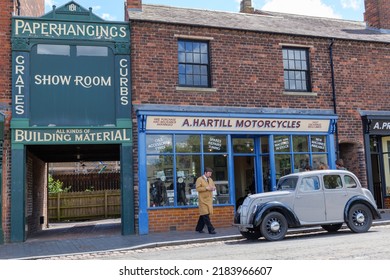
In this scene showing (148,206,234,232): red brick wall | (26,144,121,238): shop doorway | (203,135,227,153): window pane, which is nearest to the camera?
(148,206,234,232): red brick wall

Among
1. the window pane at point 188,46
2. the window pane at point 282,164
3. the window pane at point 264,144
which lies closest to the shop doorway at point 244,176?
the window pane at point 264,144

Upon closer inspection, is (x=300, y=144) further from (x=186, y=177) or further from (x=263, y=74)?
(x=186, y=177)

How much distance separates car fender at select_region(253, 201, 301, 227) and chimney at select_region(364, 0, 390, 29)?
11.2m

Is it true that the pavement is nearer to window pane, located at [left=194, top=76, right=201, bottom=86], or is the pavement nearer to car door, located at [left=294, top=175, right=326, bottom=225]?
car door, located at [left=294, top=175, right=326, bottom=225]

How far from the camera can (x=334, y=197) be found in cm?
1169

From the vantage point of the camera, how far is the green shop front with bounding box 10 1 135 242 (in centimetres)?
1301

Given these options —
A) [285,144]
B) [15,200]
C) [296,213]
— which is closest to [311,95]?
[285,144]

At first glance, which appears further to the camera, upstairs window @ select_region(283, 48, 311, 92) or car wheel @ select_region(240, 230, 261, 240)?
upstairs window @ select_region(283, 48, 311, 92)

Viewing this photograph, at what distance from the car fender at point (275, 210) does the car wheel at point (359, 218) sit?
1.49 meters

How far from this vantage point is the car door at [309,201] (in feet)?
37.3

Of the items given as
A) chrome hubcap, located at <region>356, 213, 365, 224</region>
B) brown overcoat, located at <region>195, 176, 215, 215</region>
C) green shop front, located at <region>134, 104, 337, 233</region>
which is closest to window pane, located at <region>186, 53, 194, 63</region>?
green shop front, located at <region>134, 104, 337, 233</region>

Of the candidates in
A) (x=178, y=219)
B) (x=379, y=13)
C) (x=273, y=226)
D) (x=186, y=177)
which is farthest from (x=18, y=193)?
(x=379, y=13)

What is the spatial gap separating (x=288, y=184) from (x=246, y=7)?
1310cm

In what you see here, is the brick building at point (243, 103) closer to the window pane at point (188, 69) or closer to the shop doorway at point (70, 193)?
the window pane at point (188, 69)
